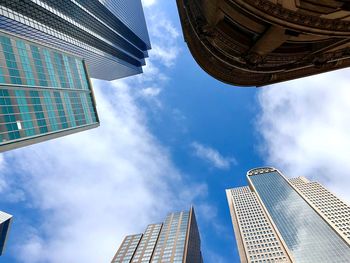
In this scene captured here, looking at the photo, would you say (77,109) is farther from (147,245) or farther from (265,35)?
(265,35)

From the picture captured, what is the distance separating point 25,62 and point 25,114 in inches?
513

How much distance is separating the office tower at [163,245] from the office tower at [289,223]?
82.3ft

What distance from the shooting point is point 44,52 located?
2842 inches

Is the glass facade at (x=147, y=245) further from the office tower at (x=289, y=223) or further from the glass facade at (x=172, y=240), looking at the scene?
the office tower at (x=289, y=223)

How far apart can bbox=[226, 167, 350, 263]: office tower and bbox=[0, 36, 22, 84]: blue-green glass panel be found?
100 meters

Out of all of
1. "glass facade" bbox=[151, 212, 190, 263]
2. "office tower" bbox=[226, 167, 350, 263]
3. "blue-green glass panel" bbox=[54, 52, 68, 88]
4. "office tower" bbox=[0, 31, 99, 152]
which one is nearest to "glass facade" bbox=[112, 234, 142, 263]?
"glass facade" bbox=[151, 212, 190, 263]

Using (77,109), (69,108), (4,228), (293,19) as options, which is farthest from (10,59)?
(4,228)

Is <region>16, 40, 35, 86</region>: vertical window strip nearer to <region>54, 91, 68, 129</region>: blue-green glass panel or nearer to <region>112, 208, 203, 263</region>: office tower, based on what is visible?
<region>54, 91, 68, 129</region>: blue-green glass panel

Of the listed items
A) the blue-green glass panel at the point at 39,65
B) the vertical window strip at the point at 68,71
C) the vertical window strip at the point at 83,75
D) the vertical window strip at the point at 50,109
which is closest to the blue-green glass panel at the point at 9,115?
the vertical window strip at the point at 50,109

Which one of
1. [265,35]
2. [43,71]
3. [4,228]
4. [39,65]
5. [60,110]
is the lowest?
[4,228]

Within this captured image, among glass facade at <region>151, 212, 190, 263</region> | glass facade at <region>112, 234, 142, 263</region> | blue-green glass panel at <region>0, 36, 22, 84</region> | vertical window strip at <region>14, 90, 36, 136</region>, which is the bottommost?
glass facade at <region>112, 234, 142, 263</region>

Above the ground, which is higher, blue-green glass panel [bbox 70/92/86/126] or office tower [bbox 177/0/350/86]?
blue-green glass panel [bbox 70/92/86/126]

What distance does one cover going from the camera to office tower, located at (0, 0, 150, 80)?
275ft

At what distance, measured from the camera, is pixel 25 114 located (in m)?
59.3
